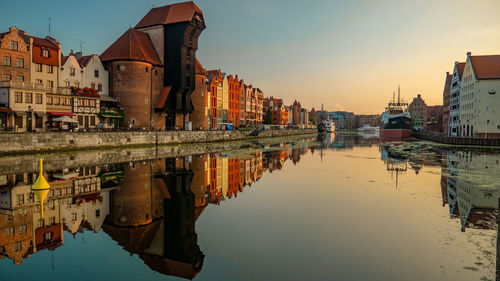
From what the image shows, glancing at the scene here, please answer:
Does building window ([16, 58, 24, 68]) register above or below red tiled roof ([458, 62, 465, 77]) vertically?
below

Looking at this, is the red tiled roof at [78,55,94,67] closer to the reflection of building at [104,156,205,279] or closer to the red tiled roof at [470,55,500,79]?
the reflection of building at [104,156,205,279]

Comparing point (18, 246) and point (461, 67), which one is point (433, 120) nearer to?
point (461, 67)

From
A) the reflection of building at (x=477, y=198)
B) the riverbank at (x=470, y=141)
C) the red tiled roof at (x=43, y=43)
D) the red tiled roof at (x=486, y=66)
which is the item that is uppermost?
the red tiled roof at (x=486, y=66)

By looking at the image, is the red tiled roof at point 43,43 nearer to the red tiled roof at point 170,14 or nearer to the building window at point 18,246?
the red tiled roof at point 170,14

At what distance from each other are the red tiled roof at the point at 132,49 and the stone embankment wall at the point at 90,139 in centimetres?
1393

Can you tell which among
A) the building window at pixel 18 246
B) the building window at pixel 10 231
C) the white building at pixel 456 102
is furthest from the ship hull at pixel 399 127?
the building window at pixel 18 246

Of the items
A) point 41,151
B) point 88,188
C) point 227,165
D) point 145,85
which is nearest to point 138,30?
point 145,85

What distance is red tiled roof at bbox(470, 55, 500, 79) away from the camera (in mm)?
64312

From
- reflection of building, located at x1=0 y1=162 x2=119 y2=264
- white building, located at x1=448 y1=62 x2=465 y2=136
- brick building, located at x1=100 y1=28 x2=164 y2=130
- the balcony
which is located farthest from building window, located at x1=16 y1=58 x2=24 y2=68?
white building, located at x1=448 y1=62 x2=465 y2=136

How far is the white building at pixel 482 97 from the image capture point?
200ft

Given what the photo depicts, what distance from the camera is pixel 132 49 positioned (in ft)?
173

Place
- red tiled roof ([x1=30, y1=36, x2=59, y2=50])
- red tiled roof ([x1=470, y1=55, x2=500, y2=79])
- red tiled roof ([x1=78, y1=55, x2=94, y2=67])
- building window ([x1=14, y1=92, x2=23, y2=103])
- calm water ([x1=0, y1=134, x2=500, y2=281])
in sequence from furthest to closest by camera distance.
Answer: red tiled roof ([x1=470, y1=55, x2=500, y2=79]) < red tiled roof ([x1=78, y1=55, x2=94, y2=67]) < red tiled roof ([x1=30, y1=36, x2=59, y2=50]) < building window ([x1=14, y1=92, x2=23, y2=103]) < calm water ([x1=0, y1=134, x2=500, y2=281])

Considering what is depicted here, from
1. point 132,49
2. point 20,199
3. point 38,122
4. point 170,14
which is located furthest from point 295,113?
point 20,199

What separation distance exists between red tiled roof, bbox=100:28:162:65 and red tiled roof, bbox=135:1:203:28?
4.05 metres
